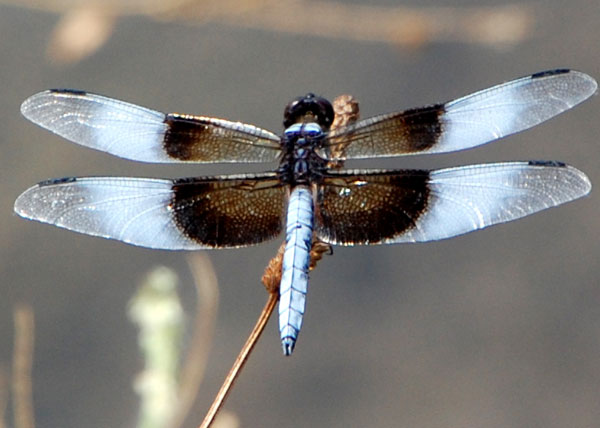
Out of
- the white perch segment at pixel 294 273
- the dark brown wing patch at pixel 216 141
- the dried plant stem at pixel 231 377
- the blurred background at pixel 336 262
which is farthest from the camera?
the blurred background at pixel 336 262

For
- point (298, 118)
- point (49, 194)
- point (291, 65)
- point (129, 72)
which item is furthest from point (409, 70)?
point (49, 194)

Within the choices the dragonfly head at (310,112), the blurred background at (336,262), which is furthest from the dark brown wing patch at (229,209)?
the blurred background at (336,262)

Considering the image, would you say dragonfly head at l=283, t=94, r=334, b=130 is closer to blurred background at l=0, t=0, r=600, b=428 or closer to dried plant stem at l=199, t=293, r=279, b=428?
dried plant stem at l=199, t=293, r=279, b=428

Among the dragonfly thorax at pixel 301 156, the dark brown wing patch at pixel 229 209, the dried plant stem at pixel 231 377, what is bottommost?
the dried plant stem at pixel 231 377

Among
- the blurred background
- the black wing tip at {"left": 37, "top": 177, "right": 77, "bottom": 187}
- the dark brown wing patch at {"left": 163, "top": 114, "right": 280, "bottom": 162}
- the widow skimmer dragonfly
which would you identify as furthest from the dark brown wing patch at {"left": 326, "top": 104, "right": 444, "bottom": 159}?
the blurred background

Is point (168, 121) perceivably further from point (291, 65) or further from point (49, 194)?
point (291, 65)

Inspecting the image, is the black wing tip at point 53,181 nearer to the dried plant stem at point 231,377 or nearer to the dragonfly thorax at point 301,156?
the dragonfly thorax at point 301,156

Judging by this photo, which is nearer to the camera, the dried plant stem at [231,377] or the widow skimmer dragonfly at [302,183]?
the dried plant stem at [231,377]

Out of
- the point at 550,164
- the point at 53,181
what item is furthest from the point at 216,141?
the point at 550,164

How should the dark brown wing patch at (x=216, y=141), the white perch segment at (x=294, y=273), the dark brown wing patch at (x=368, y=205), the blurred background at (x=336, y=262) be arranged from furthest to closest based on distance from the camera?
the blurred background at (x=336, y=262) < the dark brown wing patch at (x=216, y=141) < the dark brown wing patch at (x=368, y=205) < the white perch segment at (x=294, y=273)
